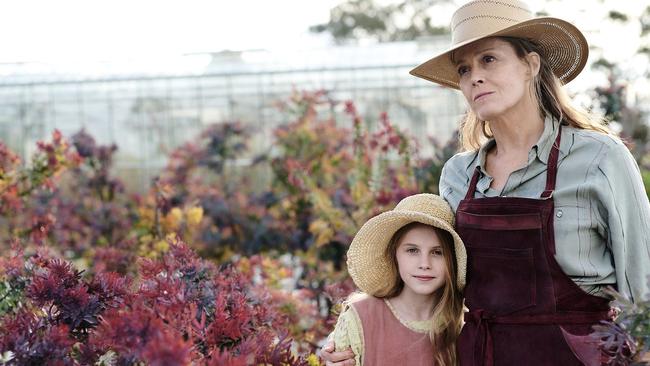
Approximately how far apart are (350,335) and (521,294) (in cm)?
51

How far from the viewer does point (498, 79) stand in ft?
7.40

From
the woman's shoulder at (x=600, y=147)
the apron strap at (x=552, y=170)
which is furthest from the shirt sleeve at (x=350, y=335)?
the woman's shoulder at (x=600, y=147)

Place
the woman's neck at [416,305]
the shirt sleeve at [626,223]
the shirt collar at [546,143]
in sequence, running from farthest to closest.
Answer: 1. the woman's neck at [416,305]
2. the shirt collar at [546,143]
3. the shirt sleeve at [626,223]

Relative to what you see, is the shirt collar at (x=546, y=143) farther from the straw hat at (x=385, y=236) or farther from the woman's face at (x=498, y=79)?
the straw hat at (x=385, y=236)

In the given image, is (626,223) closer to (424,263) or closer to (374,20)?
(424,263)

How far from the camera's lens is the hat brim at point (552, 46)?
2.26m

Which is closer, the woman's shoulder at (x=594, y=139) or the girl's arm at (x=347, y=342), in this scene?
the woman's shoulder at (x=594, y=139)

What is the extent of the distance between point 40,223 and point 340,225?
6.03ft

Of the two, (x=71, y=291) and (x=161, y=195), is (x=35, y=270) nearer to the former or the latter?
(x=71, y=291)

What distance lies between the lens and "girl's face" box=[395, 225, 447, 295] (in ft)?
7.66

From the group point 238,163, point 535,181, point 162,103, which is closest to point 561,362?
Answer: point 535,181

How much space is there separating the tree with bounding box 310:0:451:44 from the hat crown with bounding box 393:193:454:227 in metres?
24.4

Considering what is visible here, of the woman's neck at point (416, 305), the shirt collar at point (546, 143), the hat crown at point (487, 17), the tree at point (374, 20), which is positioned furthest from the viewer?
the tree at point (374, 20)

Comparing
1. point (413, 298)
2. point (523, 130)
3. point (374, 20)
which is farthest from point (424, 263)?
point (374, 20)
